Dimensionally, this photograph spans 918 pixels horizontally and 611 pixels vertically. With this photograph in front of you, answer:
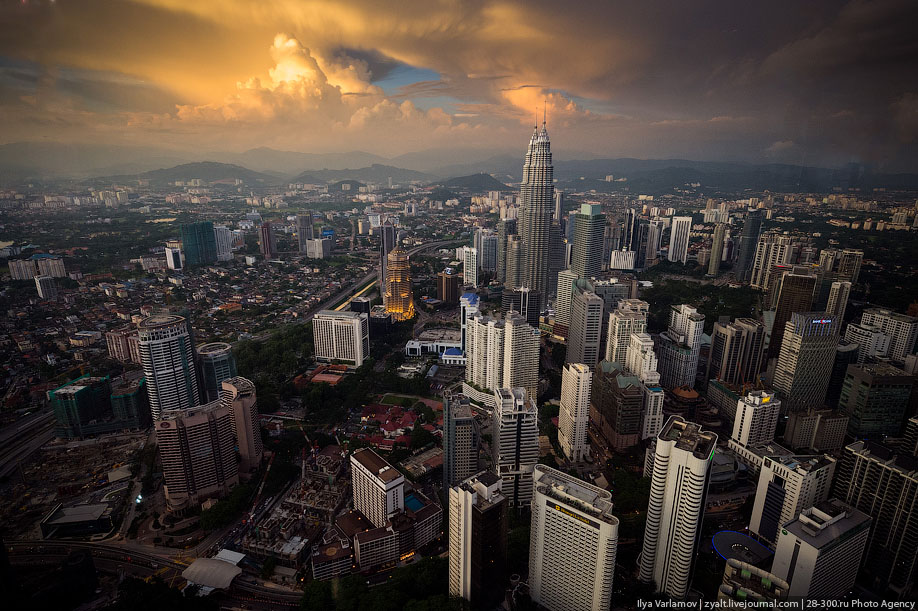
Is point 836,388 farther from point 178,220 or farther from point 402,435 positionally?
point 178,220

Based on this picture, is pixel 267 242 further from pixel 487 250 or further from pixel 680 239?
pixel 680 239

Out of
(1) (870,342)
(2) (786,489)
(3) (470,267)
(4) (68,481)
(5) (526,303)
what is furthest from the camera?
(3) (470,267)

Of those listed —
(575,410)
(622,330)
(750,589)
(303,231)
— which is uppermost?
(303,231)

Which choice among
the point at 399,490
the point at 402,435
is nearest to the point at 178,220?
the point at 402,435

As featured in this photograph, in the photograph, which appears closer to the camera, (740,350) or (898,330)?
(740,350)

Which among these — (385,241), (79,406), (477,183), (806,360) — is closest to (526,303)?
(806,360)

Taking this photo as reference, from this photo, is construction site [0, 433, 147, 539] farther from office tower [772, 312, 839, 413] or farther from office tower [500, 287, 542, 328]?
office tower [772, 312, 839, 413]

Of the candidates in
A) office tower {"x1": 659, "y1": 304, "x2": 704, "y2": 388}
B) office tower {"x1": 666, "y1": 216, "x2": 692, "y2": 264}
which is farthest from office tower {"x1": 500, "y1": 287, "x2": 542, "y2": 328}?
office tower {"x1": 666, "y1": 216, "x2": 692, "y2": 264}
